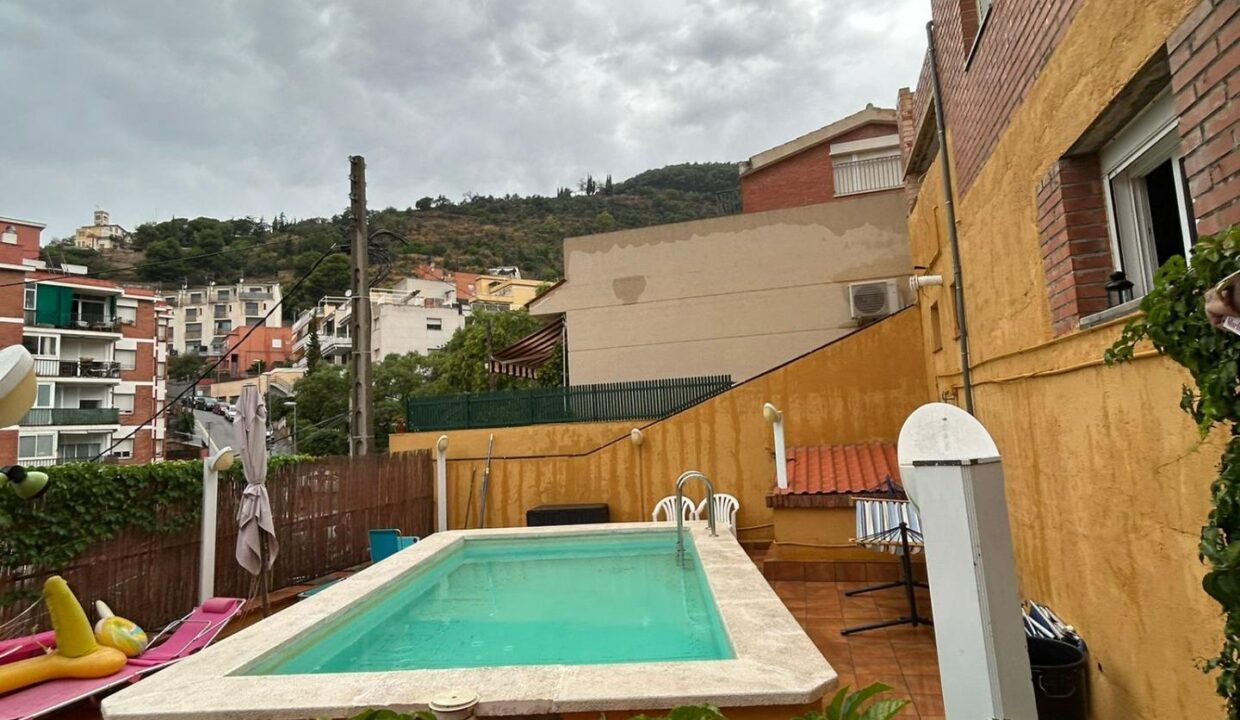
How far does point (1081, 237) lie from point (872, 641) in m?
3.91

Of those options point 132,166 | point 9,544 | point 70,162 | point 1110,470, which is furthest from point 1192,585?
point 132,166

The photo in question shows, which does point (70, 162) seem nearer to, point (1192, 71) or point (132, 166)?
point (132, 166)

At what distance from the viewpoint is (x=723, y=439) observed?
1165cm

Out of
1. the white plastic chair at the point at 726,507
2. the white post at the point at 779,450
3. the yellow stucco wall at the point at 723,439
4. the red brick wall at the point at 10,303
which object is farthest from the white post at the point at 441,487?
the red brick wall at the point at 10,303

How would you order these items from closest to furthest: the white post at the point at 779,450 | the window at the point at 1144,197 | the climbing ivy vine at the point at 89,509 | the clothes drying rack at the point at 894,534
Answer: the window at the point at 1144,197 < the climbing ivy vine at the point at 89,509 < the clothes drying rack at the point at 894,534 < the white post at the point at 779,450

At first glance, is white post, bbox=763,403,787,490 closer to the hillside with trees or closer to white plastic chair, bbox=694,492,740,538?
white plastic chair, bbox=694,492,740,538

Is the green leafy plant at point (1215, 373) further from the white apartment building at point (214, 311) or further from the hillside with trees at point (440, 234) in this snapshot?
the white apartment building at point (214, 311)

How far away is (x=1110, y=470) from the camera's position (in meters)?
3.34

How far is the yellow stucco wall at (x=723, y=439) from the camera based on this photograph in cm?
1089

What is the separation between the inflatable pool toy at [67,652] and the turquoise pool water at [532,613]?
166 cm

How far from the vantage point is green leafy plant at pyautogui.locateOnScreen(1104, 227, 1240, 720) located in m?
1.64

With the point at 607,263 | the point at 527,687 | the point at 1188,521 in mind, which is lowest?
the point at 527,687

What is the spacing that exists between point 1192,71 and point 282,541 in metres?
10.6

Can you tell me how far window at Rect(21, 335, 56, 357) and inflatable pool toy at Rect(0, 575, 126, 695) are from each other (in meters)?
48.6
